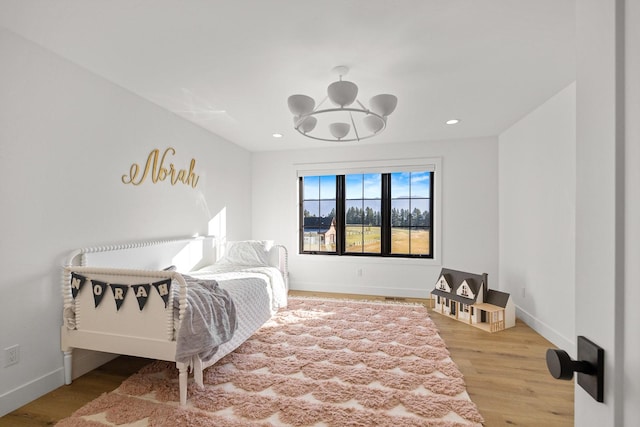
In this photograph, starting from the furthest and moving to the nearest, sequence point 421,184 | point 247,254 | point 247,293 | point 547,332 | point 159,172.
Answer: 1. point 421,184
2. point 247,254
3. point 159,172
4. point 547,332
5. point 247,293

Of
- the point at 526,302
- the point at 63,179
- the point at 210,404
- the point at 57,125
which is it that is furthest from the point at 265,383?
the point at 526,302

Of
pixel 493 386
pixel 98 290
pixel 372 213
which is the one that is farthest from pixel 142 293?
pixel 372 213

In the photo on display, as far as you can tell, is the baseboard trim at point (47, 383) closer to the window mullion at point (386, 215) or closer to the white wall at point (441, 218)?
the white wall at point (441, 218)

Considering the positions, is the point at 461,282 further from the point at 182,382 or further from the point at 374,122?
the point at 182,382

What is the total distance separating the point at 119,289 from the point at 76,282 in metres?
0.38

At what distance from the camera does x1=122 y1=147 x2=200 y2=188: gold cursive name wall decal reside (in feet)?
9.28

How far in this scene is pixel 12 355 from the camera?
194 cm

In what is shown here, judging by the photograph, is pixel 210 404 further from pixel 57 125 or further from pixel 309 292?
pixel 309 292

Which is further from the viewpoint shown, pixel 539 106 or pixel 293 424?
pixel 539 106

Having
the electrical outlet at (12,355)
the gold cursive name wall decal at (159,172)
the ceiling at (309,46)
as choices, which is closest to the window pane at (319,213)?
the gold cursive name wall decal at (159,172)

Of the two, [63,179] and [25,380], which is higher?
[63,179]

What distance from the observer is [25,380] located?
2.00m

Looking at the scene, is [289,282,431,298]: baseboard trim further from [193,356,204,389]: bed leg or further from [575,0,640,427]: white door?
[575,0,640,427]: white door

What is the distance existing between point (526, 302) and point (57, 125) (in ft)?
15.7
